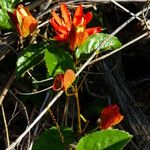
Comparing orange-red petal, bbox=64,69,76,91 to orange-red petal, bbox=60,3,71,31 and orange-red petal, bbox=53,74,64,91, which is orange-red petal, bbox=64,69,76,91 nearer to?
orange-red petal, bbox=53,74,64,91

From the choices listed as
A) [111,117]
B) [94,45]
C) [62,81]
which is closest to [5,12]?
[94,45]

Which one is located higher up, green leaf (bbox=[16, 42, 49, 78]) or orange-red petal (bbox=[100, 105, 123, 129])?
green leaf (bbox=[16, 42, 49, 78])

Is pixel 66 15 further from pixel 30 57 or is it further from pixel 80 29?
pixel 30 57

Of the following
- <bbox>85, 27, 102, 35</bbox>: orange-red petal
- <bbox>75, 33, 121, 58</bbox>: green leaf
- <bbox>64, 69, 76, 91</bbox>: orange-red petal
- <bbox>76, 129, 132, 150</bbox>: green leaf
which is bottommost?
<bbox>76, 129, 132, 150</bbox>: green leaf

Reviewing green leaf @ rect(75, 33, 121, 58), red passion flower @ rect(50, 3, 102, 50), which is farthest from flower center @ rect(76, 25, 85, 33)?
green leaf @ rect(75, 33, 121, 58)

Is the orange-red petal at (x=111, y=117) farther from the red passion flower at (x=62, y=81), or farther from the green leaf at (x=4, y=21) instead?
the green leaf at (x=4, y=21)
